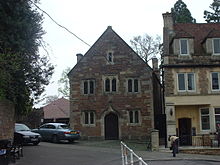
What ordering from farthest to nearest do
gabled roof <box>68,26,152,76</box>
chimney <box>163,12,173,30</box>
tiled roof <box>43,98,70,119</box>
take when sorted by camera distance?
tiled roof <box>43,98,70,119</box>
gabled roof <box>68,26,152,76</box>
chimney <box>163,12,173,30</box>

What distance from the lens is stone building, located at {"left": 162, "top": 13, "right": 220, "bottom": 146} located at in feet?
73.4

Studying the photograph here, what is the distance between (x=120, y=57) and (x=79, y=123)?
24.8ft

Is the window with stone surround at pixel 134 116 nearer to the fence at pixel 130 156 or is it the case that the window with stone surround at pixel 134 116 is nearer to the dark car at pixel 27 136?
the dark car at pixel 27 136

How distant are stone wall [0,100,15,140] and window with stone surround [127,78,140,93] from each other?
48.4ft

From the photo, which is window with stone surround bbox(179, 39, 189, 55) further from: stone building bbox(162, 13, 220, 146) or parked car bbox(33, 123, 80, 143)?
parked car bbox(33, 123, 80, 143)

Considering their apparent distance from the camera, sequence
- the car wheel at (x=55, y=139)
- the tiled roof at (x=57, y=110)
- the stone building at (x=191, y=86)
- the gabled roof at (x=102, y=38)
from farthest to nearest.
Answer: the tiled roof at (x=57, y=110) → the gabled roof at (x=102, y=38) → the car wheel at (x=55, y=139) → the stone building at (x=191, y=86)

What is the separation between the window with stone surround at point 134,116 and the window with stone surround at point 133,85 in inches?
78.7

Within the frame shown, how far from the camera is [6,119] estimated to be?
44.2 feet

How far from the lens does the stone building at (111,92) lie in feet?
88.5

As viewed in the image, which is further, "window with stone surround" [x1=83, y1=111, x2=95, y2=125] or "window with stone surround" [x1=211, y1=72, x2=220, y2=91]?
"window with stone surround" [x1=83, y1=111, x2=95, y2=125]

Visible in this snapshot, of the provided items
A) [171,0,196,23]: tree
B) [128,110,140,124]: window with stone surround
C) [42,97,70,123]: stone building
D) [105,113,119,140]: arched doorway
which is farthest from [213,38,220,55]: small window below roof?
[42,97,70,123]: stone building

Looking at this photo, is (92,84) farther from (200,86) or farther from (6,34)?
(6,34)

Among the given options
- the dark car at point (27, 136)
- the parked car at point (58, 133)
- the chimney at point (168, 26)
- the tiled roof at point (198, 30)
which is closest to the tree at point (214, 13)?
the tiled roof at point (198, 30)

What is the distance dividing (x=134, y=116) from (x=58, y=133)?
24.9ft
